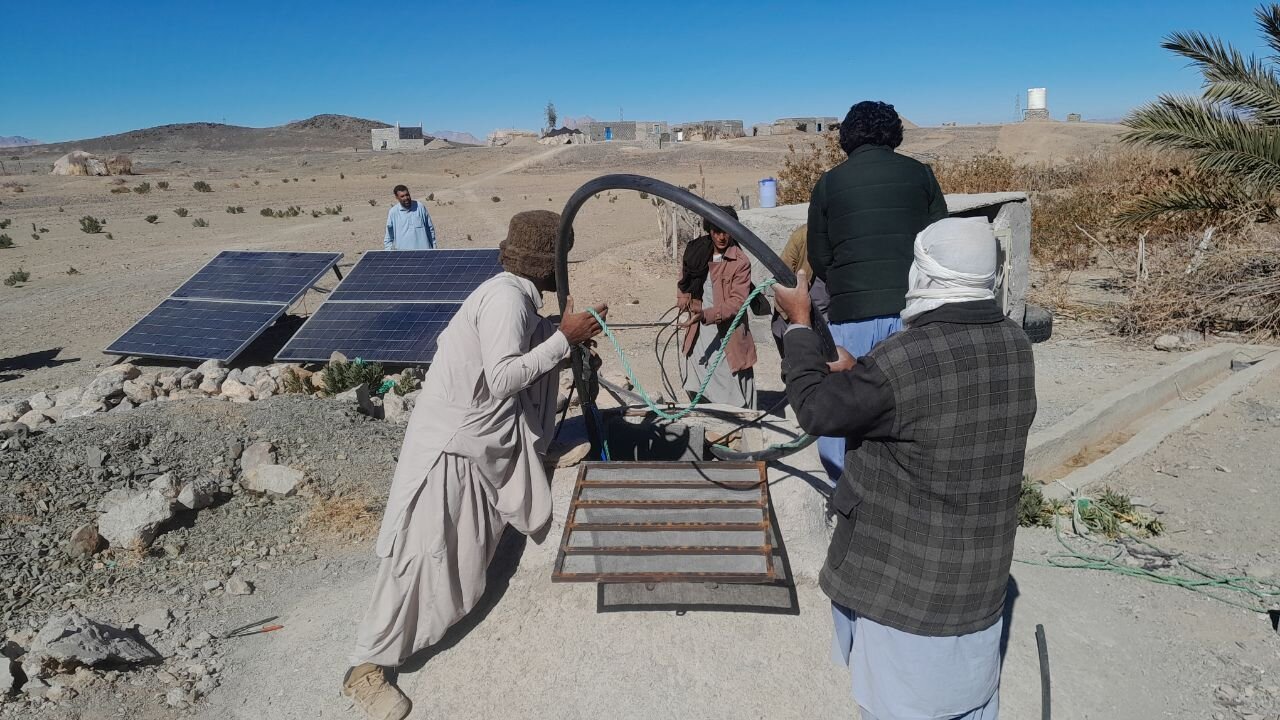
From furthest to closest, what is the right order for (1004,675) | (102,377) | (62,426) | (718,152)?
(718,152) < (102,377) < (62,426) < (1004,675)

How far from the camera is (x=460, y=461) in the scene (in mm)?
3121

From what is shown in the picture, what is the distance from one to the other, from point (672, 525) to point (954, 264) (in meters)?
1.89

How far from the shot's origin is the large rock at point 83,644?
10.9 ft

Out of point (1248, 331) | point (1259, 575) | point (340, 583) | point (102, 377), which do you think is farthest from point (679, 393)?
point (1248, 331)

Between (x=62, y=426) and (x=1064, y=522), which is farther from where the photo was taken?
(x=62, y=426)

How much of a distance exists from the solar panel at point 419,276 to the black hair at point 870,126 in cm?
549

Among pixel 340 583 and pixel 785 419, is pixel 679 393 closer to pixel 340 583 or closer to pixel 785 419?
pixel 785 419

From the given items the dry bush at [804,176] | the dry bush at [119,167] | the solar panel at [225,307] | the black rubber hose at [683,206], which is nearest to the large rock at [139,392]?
the solar panel at [225,307]

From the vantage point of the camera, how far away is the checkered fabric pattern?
77.8 inches

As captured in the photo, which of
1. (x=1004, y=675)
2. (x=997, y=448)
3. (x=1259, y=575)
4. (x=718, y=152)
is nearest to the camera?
(x=997, y=448)

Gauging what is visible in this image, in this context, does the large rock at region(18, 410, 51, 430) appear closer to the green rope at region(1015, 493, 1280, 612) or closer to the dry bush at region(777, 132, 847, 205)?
the green rope at region(1015, 493, 1280, 612)

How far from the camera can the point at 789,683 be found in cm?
317

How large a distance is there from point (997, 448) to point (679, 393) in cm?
546

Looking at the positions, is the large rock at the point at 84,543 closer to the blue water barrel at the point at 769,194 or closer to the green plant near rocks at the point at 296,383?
the green plant near rocks at the point at 296,383
